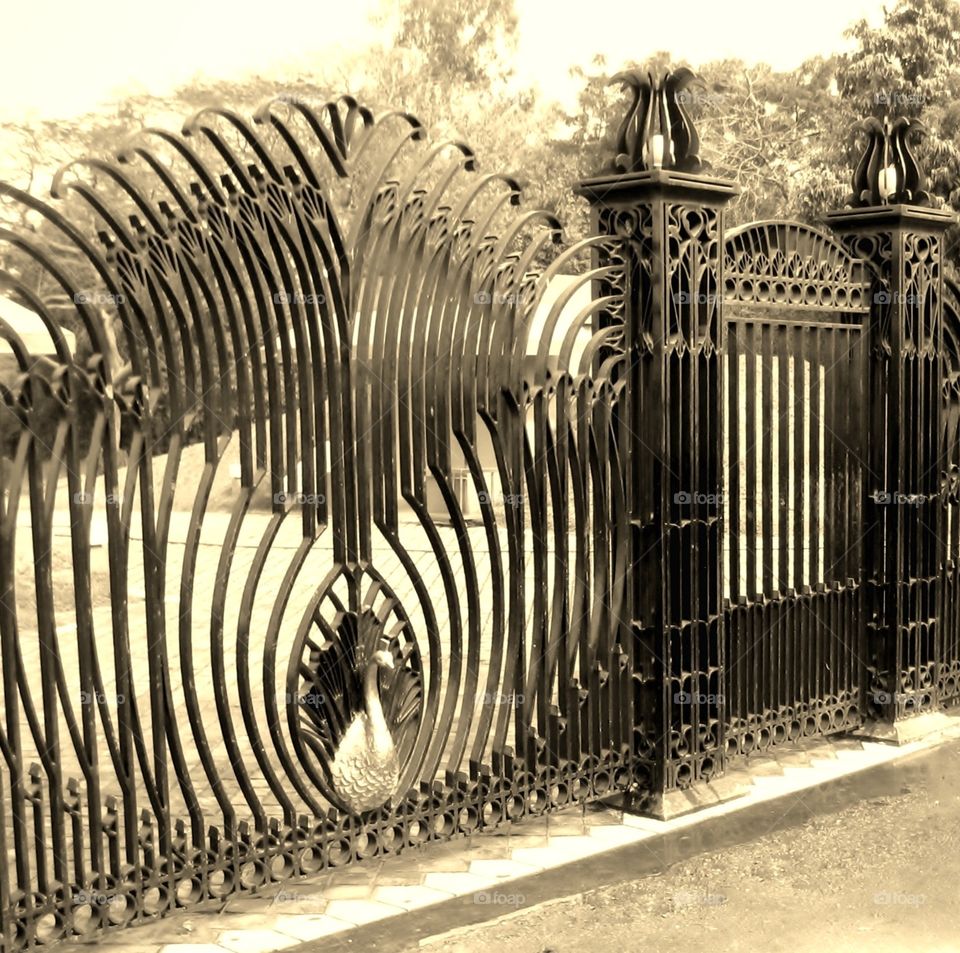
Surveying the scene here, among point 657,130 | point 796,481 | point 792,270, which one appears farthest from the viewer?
point 796,481

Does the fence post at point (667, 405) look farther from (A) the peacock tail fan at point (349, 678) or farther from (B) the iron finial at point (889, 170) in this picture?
(B) the iron finial at point (889, 170)

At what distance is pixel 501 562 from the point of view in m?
4.72

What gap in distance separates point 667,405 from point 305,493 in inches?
64.7

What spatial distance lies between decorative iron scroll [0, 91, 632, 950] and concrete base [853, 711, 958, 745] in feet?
5.72

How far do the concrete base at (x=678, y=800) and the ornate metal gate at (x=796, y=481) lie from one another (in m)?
0.31

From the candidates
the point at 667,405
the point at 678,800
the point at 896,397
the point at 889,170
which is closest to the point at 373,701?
the point at 678,800

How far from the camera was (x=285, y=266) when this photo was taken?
13.7 feet

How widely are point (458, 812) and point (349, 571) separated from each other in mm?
1073

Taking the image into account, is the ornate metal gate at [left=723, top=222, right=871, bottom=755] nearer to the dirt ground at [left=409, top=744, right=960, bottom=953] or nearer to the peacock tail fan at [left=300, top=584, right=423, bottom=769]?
the dirt ground at [left=409, top=744, right=960, bottom=953]

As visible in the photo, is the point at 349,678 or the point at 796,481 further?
the point at 796,481

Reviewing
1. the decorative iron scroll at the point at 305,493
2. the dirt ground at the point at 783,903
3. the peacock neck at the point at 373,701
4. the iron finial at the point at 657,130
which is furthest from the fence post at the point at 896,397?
the peacock neck at the point at 373,701

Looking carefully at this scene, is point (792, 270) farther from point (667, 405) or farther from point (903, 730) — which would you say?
point (903, 730)

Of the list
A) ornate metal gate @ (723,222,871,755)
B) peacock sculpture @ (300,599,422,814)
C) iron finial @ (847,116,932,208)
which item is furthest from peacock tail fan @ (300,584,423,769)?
iron finial @ (847,116,932,208)

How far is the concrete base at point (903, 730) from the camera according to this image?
624cm
